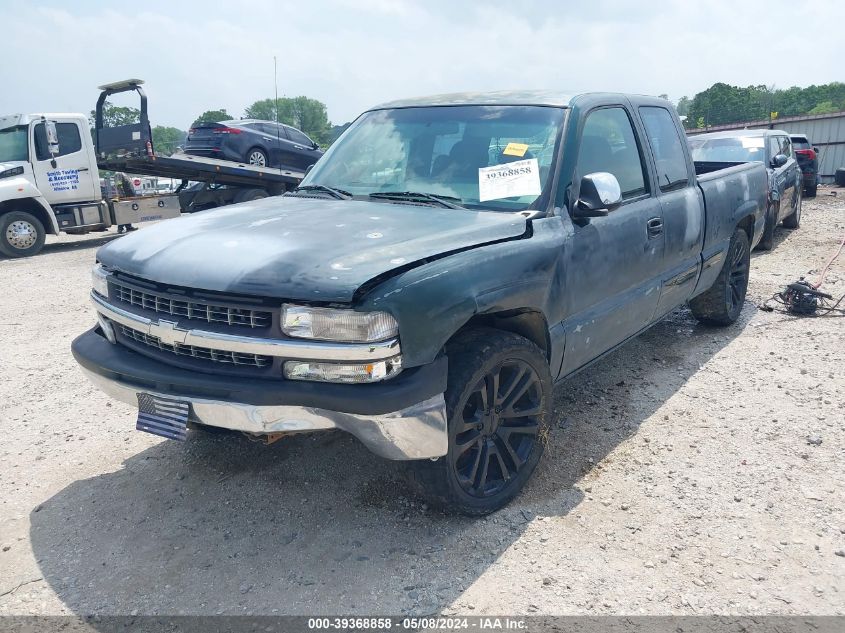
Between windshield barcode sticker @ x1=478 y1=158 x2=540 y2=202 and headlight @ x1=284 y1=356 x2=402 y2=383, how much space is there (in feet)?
4.05

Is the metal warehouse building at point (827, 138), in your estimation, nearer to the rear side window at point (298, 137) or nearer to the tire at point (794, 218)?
the tire at point (794, 218)

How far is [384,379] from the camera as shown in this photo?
2.43m

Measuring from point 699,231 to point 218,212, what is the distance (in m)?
3.32

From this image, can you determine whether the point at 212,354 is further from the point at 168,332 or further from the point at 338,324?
the point at 338,324

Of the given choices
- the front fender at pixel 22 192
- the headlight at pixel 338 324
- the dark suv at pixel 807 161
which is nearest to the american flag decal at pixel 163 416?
the headlight at pixel 338 324

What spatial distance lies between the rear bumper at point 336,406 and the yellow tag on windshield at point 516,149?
1.38 meters

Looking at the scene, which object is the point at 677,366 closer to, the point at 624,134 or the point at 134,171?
the point at 624,134

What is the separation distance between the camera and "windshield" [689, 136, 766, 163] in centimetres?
922

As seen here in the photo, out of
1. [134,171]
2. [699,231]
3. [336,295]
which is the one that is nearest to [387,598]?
[336,295]

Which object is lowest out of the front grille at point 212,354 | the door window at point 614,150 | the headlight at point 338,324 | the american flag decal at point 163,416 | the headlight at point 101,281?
the american flag decal at point 163,416

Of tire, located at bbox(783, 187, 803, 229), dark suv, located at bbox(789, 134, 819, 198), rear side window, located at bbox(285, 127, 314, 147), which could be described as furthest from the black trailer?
dark suv, located at bbox(789, 134, 819, 198)

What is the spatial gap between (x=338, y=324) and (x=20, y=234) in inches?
468

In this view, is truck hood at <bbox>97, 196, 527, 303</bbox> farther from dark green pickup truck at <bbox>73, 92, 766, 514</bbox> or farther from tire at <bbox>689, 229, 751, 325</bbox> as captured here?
tire at <bbox>689, 229, 751, 325</bbox>

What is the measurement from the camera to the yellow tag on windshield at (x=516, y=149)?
11.1ft
